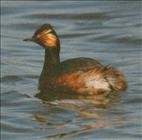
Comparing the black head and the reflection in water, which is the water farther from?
the black head

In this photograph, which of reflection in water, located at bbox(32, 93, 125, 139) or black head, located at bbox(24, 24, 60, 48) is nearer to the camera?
reflection in water, located at bbox(32, 93, 125, 139)

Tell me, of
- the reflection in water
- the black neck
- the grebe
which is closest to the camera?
the reflection in water

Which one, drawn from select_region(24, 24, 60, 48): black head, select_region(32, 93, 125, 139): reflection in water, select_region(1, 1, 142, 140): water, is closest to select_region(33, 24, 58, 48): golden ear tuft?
select_region(24, 24, 60, 48): black head

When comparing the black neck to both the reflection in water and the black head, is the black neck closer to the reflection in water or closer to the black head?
the black head

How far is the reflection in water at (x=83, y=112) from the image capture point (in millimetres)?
13680

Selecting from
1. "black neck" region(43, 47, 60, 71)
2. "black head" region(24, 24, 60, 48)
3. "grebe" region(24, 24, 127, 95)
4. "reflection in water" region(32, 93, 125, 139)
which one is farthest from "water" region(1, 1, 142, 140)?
"black head" region(24, 24, 60, 48)

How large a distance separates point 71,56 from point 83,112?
4568 mm

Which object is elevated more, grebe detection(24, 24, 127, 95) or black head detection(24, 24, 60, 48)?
black head detection(24, 24, 60, 48)

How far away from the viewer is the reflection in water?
13680mm

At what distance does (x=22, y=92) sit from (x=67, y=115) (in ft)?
6.40

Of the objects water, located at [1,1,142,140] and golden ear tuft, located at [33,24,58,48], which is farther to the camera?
golden ear tuft, located at [33,24,58,48]

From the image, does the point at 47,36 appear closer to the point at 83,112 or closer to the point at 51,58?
the point at 51,58

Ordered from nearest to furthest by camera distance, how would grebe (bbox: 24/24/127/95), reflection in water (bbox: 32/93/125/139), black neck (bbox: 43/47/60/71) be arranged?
reflection in water (bbox: 32/93/125/139)
grebe (bbox: 24/24/127/95)
black neck (bbox: 43/47/60/71)

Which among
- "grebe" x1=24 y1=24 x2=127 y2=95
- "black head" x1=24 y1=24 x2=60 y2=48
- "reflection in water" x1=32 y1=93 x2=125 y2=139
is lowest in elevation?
"reflection in water" x1=32 y1=93 x2=125 y2=139
